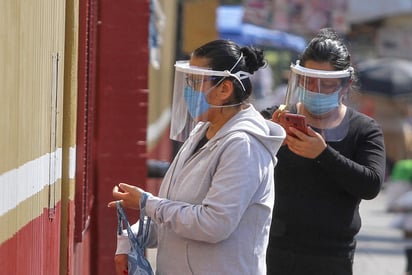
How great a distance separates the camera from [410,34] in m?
23.7

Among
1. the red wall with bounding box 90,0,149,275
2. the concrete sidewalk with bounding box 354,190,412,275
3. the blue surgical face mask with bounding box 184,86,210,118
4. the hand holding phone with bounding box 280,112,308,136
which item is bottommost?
the concrete sidewalk with bounding box 354,190,412,275

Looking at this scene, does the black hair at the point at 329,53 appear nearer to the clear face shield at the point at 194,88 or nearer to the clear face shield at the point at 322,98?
the clear face shield at the point at 322,98

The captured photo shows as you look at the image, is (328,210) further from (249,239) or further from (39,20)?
(39,20)

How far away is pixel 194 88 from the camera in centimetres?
429

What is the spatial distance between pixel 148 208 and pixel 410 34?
2016 centimetres

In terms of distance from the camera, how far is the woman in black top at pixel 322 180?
16.6 ft

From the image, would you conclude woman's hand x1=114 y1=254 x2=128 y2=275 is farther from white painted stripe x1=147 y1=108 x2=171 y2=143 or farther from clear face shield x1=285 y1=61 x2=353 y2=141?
white painted stripe x1=147 y1=108 x2=171 y2=143

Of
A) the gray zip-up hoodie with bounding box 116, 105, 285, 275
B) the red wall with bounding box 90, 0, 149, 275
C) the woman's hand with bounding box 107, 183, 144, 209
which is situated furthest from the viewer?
the red wall with bounding box 90, 0, 149, 275

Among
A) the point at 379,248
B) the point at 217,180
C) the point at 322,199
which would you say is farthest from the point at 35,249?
the point at 379,248

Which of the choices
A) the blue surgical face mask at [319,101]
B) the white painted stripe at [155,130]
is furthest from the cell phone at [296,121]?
the white painted stripe at [155,130]

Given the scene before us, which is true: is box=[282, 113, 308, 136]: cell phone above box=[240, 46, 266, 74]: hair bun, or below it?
below

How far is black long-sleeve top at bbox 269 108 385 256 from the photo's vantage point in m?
5.05

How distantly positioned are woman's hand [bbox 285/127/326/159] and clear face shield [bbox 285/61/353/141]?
9.5 inches

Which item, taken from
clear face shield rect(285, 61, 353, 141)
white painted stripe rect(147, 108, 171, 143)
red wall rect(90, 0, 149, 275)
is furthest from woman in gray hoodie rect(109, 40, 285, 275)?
white painted stripe rect(147, 108, 171, 143)
